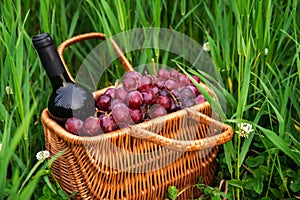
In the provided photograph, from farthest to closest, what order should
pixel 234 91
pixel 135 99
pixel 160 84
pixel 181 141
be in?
pixel 234 91 → pixel 160 84 → pixel 135 99 → pixel 181 141

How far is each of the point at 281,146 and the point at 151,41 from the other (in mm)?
557

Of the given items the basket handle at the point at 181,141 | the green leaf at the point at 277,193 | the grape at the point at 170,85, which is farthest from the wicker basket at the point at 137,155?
the green leaf at the point at 277,193

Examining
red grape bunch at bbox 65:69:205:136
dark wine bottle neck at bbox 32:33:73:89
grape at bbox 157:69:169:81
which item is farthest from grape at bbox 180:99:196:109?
Answer: dark wine bottle neck at bbox 32:33:73:89

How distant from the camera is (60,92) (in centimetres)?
138

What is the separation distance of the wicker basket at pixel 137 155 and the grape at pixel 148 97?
0.24 feet

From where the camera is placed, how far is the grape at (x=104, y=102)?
4.49 ft

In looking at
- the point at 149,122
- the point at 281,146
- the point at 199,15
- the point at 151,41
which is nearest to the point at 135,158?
the point at 149,122

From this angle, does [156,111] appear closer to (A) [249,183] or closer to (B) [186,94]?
(B) [186,94]

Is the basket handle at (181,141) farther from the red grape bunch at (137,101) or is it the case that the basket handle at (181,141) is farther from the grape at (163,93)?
the grape at (163,93)

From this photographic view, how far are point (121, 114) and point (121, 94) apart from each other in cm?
9

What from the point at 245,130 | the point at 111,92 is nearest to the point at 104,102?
the point at 111,92

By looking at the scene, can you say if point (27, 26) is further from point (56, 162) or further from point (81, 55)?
point (56, 162)

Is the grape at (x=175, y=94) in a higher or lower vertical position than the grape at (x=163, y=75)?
lower

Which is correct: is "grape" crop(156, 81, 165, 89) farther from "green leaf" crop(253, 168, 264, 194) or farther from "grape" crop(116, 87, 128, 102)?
"green leaf" crop(253, 168, 264, 194)
